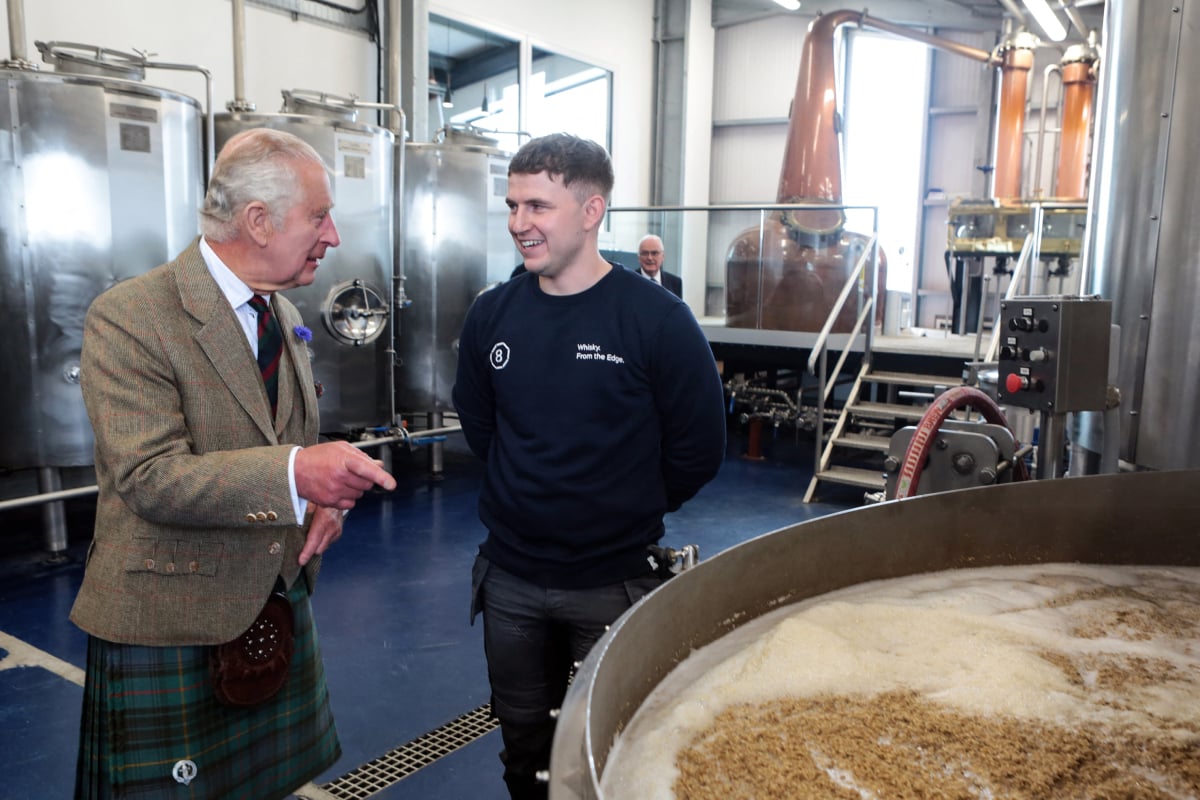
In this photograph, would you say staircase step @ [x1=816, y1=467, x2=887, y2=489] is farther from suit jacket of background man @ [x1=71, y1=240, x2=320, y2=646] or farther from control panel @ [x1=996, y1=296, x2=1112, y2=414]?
suit jacket of background man @ [x1=71, y1=240, x2=320, y2=646]

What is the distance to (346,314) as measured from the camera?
4.93 m

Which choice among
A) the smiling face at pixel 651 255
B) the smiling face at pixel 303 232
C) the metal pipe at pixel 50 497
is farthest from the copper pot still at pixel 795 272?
the smiling face at pixel 303 232

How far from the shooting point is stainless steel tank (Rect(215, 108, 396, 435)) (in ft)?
15.7

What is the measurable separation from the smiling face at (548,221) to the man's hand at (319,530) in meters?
0.54

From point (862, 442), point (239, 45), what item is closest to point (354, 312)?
point (239, 45)

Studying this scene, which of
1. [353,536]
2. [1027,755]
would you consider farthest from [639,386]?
[353,536]

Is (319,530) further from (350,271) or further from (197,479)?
(350,271)

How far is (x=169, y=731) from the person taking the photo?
140 centimetres

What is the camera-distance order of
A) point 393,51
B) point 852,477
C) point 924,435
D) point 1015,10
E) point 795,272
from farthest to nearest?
point 1015,10
point 795,272
point 393,51
point 852,477
point 924,435

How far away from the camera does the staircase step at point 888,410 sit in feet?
18.2

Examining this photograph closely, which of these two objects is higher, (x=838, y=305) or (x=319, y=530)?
(x=838, y=305)

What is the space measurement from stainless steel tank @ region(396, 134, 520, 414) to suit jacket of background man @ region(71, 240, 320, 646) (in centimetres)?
424

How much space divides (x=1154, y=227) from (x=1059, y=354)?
1.53 ft

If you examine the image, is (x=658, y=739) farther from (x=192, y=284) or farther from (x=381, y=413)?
(x=381, y=413)
